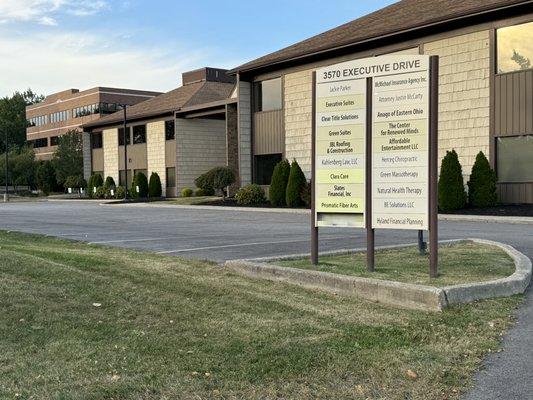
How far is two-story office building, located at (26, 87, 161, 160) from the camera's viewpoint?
79375mm

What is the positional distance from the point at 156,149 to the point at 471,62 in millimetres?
28849

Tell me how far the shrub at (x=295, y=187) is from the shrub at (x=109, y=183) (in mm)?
25498

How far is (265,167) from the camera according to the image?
33.1m

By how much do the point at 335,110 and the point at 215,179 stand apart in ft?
83.7

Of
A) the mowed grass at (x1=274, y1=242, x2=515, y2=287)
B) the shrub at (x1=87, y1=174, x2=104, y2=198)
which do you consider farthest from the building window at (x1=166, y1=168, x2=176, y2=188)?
the mowed grass at (x1=274, y1=242, x2=515, y2=287)

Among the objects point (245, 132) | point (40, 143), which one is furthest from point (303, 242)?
point (40, 143)

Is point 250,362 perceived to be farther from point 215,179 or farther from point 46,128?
point 46,128

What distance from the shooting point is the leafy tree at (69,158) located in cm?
5731

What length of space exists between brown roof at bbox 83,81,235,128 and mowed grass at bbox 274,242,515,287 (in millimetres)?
35916

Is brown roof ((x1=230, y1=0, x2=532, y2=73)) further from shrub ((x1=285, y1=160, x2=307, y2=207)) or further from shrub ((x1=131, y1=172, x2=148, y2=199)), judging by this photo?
shrub ((x1=131, y1=172, x2=148, y2=199))

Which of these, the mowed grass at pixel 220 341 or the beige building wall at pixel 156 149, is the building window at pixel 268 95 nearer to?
the beige building wall at pixel 156 149

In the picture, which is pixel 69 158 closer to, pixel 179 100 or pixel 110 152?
pixel 110 152

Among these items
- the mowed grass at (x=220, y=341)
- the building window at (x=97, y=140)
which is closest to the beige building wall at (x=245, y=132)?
the building window at (x=97, y=140)

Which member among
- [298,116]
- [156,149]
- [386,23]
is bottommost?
[156,149]
